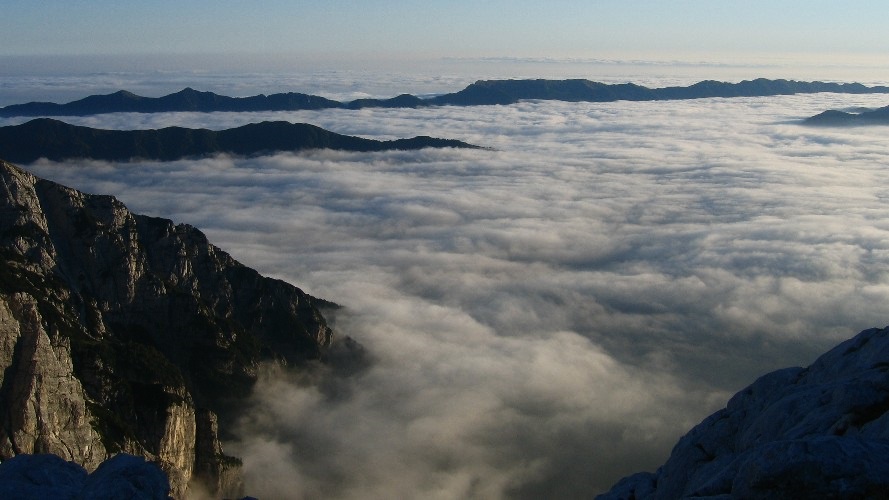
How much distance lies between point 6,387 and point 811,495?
93.1m

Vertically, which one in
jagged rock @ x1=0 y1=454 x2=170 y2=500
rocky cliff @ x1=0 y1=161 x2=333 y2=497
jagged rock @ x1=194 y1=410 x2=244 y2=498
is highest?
jagged rock @ x1=0 y1=454 x2=170 y2=500

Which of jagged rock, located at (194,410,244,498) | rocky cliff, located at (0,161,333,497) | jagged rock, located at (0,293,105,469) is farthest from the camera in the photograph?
jagged rock, located at (194,410,244,498)

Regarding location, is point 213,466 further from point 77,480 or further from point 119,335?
point 77,480

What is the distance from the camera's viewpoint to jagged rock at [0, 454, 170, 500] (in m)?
29.0

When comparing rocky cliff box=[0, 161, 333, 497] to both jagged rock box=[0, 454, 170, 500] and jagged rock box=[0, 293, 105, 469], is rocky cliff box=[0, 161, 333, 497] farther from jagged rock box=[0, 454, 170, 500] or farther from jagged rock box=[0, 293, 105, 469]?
jagged rock box=[0, 454, 170, 500]

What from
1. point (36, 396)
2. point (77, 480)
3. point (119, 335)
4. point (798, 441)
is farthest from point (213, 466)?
point (798, 441)

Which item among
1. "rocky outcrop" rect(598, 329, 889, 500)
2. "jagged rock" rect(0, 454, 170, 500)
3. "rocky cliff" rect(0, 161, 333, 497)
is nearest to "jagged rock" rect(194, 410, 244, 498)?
"rocky cliff" rect(0, 161, 333, 497)

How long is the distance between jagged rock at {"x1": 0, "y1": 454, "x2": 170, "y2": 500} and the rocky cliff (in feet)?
211

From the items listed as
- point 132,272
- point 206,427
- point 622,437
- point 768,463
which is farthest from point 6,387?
point 622,437

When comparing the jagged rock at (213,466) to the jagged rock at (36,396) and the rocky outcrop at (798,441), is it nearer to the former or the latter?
the jagged rock at (36,396)

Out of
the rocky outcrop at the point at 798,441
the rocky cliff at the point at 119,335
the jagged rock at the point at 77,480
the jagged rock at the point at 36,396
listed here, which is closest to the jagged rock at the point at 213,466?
the rocky cliff at the point at 119,335

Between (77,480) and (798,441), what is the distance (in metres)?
27.8

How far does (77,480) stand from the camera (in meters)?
31.5

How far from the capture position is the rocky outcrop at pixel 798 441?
24078 mm
